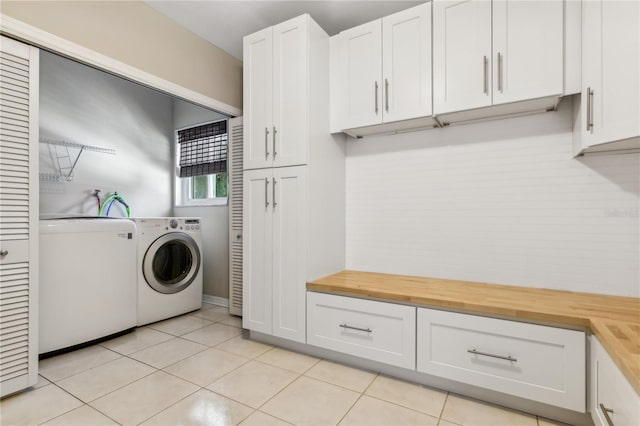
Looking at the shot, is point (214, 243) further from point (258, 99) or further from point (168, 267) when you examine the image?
point (258, 99)

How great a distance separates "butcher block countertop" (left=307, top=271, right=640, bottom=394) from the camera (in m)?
1.16

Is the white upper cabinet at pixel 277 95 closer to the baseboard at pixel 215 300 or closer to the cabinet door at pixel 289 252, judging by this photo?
the cabinet door at pixel 289 252

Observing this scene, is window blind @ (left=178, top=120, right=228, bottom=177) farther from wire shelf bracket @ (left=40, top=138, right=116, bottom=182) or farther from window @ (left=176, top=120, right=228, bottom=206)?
wire shelf bracket @ (left=40, top=138, right=116, bottom=182)

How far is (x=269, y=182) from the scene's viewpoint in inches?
92.4

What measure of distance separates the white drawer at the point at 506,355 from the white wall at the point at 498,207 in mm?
573

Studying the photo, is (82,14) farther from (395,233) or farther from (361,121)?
(395,233)

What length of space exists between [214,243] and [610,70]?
356 cm

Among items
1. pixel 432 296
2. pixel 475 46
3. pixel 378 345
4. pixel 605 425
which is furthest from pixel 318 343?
pixel 475 46

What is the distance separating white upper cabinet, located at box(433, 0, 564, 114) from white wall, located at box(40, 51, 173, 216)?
308 cm

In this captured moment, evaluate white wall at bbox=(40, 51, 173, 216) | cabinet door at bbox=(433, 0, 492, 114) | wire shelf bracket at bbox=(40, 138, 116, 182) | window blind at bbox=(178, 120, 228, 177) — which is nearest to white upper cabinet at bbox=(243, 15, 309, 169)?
cabinet door at bbox=(433, 0, 492, 114)

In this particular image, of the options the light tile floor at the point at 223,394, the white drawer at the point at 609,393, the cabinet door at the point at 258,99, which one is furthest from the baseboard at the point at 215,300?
the white drawer at the point at 609,393

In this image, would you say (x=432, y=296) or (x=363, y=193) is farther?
(x=363, y=193)

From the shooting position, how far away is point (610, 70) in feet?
4.74

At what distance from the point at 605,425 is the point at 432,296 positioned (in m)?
0.82
